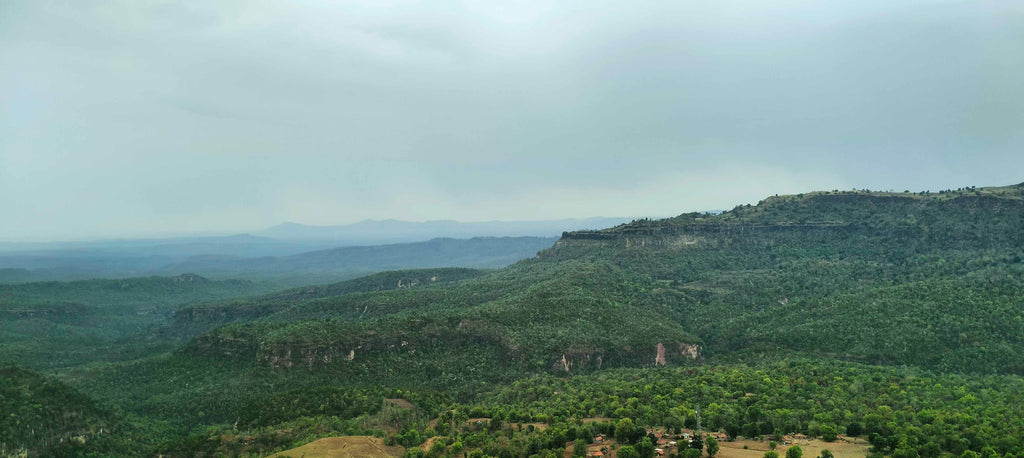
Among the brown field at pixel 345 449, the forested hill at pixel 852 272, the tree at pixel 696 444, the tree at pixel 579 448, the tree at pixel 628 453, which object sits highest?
the forested hill at pixel 852 272

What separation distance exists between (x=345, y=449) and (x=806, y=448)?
4684 cm

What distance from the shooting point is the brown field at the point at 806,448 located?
173 ft

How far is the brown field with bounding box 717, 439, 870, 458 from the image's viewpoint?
173 feet

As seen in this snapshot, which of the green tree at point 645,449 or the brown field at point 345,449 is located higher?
the green tree at point 645,449

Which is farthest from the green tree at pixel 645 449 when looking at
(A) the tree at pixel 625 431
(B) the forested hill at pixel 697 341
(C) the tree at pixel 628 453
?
(B) the forested hill at pixel 697 341

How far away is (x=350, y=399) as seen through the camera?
8375cm

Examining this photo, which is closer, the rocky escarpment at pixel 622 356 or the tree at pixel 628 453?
the tree at pixel 628 453

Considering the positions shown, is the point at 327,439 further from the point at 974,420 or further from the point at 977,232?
the point at 977,232

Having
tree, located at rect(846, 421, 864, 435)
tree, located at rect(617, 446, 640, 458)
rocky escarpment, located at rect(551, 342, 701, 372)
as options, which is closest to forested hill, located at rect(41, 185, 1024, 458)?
rocky escarpment, located at rect(551, 342, 701, 372)

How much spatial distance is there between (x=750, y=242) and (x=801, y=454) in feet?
434

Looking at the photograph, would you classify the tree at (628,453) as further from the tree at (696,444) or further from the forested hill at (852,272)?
the forested hill at (852,272)

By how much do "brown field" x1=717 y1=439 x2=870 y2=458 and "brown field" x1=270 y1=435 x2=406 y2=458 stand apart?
34188mm

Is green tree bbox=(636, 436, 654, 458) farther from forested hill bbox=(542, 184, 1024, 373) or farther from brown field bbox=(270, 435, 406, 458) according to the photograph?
forested hill bbox=(542, 184, 1024, 373)

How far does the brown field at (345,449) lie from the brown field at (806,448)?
3419cm
